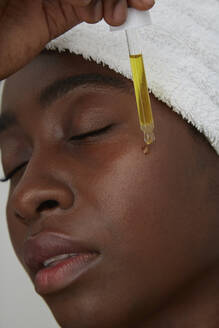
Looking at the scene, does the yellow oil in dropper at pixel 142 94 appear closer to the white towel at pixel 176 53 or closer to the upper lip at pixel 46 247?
the white towel at pixel 176 53

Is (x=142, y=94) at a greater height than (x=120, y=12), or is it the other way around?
(x=120, y=12)

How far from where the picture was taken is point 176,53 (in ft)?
3.75

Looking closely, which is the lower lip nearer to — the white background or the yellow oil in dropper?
the yellow oil in dropper

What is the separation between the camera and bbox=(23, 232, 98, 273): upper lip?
1045mm

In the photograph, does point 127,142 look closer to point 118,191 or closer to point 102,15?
point 118,191

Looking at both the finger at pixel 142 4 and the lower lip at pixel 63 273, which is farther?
the lower lip at pixel 63 273

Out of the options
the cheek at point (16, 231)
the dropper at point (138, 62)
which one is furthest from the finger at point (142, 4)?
the cheek at point (16, 231)

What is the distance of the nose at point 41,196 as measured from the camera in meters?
1.06

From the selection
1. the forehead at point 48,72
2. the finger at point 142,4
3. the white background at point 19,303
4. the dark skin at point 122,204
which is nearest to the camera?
the finger at point 142,4

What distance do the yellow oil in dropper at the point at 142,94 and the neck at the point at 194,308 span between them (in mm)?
316

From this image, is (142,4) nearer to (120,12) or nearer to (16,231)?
(120,12)

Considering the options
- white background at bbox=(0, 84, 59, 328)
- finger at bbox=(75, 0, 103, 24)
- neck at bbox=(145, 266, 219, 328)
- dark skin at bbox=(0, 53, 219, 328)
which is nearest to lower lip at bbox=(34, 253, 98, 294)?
dark skin at bbox=(0, 53, 219, 328)

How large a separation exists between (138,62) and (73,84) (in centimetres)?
21

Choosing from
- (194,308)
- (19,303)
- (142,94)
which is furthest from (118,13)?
(19,303)
